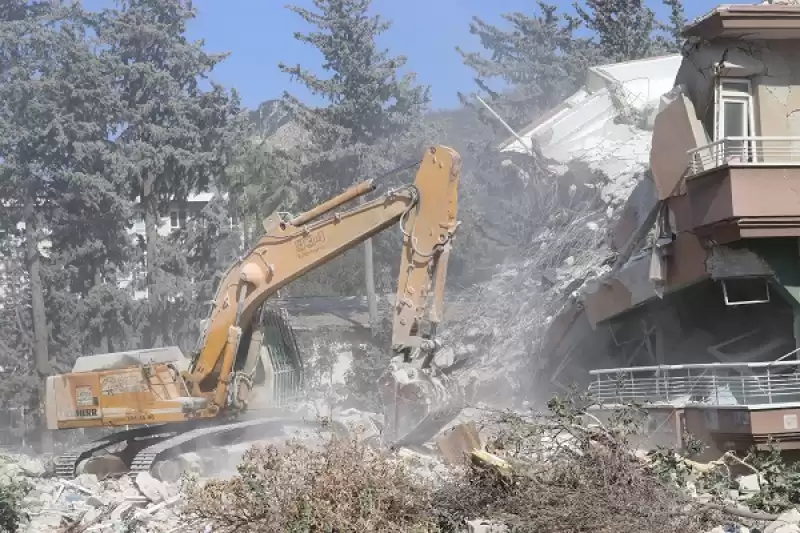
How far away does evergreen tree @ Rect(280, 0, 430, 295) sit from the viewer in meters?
38.2

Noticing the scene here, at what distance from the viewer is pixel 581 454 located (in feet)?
36.3

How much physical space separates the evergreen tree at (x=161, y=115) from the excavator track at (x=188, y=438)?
19.1 metres

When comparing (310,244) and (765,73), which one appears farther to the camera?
(310,244)

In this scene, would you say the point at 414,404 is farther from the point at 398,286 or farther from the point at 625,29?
the point at 625,29

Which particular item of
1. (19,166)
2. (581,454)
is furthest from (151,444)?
(19,166)

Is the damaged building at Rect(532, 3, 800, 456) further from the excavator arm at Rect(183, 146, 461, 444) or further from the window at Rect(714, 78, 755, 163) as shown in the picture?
the excavator arm at Rect(183, 146, 461, 444)

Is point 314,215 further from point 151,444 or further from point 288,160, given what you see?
point 288,160

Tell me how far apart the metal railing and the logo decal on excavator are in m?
4.70

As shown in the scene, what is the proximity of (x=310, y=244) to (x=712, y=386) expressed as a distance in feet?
20.9

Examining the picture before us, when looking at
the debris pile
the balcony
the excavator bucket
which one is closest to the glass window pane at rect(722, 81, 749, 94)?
the balcony

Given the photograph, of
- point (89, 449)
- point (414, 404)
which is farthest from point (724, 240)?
point (89, 449)

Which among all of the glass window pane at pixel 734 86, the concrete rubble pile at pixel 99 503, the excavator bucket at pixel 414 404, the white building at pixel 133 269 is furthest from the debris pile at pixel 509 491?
the white building at pixel 133 269

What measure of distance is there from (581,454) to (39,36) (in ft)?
95.9

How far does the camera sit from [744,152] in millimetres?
16812
